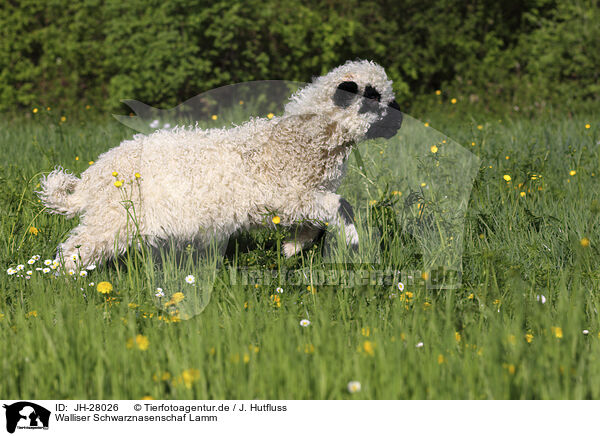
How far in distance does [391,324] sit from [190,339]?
103 centimetres

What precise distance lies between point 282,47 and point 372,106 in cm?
717

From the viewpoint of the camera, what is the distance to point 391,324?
9.86 ft

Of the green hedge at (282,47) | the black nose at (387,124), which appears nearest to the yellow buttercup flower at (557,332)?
the black nose at (387,124)

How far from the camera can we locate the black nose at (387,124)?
361cm

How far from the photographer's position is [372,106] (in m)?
3.56

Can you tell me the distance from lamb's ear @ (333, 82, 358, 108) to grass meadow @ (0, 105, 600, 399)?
77cm

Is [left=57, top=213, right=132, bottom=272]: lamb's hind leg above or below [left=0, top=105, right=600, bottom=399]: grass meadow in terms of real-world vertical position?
above

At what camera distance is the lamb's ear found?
3.54 metres

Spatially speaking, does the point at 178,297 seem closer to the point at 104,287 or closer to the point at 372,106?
the point at 104,287

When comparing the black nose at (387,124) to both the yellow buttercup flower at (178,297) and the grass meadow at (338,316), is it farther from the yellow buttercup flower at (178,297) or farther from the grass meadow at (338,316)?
the yellow buttercup flower at (178,297)

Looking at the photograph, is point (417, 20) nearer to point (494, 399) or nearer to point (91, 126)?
point (91, 126)

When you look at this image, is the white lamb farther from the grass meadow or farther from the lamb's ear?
the grass meadow
